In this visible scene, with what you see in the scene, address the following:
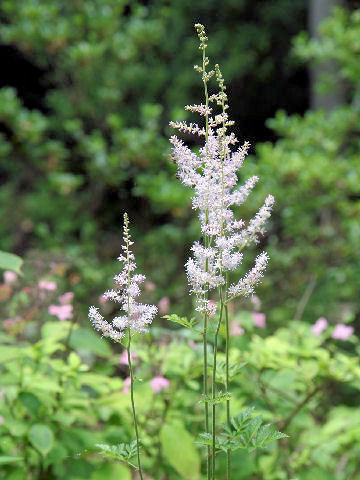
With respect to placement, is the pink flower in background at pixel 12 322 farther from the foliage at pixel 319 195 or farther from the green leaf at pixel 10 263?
the foliage at pixel 319 195

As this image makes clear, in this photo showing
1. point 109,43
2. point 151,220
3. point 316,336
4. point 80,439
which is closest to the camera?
point 80,439

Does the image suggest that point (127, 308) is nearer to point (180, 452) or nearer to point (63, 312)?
point (180, 452)

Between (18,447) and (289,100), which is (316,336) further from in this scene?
(289,100)

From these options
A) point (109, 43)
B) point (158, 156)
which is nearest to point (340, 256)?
point (158, 156)

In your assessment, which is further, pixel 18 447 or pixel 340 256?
pixel 340 256

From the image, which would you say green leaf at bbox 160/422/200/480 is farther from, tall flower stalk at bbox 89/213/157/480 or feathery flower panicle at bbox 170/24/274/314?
feathery flower panicle at bbox 170/24/274/314

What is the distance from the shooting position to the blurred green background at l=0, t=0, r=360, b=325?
4.57m

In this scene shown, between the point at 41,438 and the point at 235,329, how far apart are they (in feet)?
2.78

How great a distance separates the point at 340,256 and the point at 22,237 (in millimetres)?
3567

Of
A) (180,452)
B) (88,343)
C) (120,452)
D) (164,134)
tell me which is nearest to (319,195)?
(164,134)

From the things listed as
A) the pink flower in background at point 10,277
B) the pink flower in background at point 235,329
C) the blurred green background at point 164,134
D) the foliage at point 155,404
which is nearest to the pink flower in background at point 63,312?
the foliage at point 155,404

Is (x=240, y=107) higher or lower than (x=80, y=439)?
→ higher

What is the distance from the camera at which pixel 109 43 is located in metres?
5.76

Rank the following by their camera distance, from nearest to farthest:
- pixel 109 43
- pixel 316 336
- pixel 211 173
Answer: pixel 211 173 → pixel 316 336 → pixel 109 43
